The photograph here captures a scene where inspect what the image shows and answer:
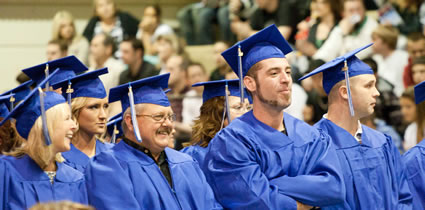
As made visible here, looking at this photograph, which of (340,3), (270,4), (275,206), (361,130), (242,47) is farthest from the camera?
(270,4)

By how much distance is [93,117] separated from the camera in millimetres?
5844

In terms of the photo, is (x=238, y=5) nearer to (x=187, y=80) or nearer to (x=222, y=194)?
(x=187, y=80)

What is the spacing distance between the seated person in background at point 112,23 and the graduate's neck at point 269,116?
6.32 meters

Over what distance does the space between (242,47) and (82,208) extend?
2100 millimetres

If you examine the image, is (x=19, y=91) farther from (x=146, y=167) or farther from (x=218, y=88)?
(x=146, y=167)

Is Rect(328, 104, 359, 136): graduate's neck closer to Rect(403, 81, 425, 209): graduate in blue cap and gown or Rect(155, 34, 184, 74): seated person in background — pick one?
Rect(403, 81, 425, 209): graduate in blue cap and gown

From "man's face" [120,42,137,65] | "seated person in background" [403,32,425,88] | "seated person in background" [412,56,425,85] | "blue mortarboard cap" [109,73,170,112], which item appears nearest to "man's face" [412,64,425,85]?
"seated person in background" [412,56,425,85]

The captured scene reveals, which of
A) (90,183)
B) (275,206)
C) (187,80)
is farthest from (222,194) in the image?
(187,80)

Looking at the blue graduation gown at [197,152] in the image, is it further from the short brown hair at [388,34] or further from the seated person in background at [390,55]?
the short brown hair at [388,34]

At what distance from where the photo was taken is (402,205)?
5.20 meters

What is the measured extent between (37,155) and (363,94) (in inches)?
81.5

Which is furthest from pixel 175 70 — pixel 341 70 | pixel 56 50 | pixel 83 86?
pixel 341 70

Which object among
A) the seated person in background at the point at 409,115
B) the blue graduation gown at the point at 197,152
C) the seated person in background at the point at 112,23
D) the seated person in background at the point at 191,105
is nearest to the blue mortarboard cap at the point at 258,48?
the blue graduation gown at the point at 197,152

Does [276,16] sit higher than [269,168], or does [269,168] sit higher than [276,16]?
[276,16]
